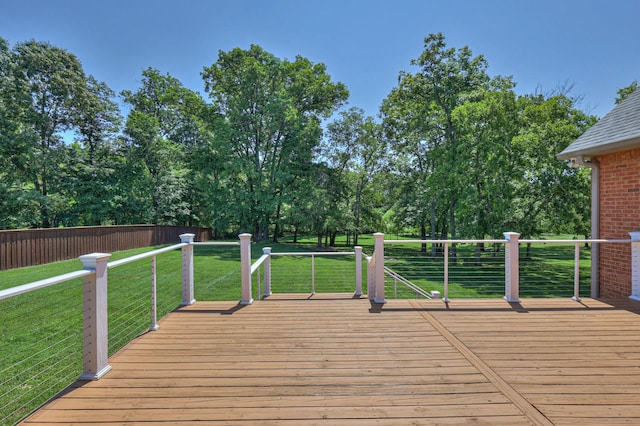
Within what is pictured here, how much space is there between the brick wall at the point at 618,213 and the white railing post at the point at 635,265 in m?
0.41

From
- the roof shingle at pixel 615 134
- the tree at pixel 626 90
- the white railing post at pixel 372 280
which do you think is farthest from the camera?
the tree at pixel 626 90

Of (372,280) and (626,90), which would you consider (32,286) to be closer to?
(372,280)

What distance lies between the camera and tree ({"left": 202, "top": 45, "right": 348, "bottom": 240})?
22.5m

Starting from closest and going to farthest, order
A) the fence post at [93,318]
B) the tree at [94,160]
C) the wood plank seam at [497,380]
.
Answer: the wood plank seam at [497,380] < the fence post at [93,318] < the tree at [94,160]

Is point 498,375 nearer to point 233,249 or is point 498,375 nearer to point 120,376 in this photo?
point 120,376

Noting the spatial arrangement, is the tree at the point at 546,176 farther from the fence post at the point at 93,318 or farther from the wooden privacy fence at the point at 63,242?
the wooden privacy fence at the point at 63,242

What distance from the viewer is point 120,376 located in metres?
2.60

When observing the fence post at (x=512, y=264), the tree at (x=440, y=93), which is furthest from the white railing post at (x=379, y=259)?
the tree at (x=440, y=93)

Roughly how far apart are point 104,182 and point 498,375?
26136mm

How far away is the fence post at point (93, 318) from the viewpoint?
2.51 meters

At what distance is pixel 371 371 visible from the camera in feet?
8.73

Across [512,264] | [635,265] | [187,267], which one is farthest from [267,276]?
[635,265]

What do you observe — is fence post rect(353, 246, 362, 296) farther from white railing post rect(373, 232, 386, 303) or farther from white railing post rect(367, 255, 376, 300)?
white railing post rect(373, 232, 386, 303)

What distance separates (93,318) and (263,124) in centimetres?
2202
